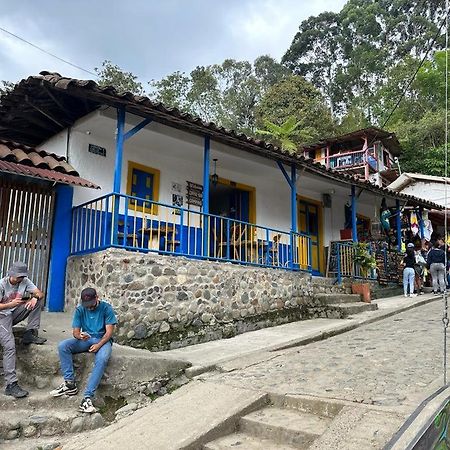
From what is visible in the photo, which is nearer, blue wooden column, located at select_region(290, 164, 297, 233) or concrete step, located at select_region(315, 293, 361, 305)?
concrete step, located at select_region(315, 293, 361, 305)

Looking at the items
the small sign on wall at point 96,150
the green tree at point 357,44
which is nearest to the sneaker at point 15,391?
the small sign on wall at point 96,150

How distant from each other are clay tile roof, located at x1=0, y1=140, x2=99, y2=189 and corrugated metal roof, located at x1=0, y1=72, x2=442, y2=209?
0.82m

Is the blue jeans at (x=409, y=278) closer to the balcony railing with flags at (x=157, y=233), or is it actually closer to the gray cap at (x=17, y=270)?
the balcony railing with flags at (x=157, y=233)

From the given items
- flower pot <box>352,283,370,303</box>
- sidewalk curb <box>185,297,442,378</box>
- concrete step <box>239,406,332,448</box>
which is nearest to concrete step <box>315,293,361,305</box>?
flower pot <box>352,283,370,303</box>

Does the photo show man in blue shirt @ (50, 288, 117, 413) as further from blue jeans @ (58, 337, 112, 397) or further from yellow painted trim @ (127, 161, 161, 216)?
yellow painted trim @ (127, 161, 161, 216)

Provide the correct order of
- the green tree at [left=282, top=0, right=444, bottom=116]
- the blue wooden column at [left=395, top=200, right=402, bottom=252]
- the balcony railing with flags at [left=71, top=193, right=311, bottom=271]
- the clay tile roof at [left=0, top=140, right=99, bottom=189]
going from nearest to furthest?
1. the clay tile roof at [left=0, top=140, right=99, bottom=189]
2. the balcony railing with flags at [left=71, top=193, right=311, bottom=271]
3. the blue wooden column at [left=395, top=200, right=402, bottom=252]
4. the green tree at [left=282, top=0, right=444, bottom=116]

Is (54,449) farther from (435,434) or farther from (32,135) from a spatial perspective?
(32,135)

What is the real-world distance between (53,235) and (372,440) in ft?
18.7

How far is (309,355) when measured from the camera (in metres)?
5.93

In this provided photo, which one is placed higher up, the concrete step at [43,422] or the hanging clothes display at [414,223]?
the hanging clothes display at [414,223]

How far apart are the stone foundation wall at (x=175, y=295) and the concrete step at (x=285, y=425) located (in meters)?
2.62

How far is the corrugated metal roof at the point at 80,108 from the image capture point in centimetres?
609

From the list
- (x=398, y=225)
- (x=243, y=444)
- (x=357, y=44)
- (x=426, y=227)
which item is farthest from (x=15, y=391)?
(x=357, y=44)

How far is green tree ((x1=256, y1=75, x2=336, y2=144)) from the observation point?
28.0 metres
